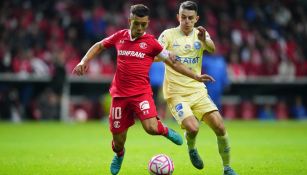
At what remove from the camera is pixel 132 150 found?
15570mm

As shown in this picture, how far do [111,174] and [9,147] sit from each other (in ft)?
19.5

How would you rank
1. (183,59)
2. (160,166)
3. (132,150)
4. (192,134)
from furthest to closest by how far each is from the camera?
(132,150) → (183,59) → (192,134) → (160,166)

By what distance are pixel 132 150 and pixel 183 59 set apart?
15.9ft

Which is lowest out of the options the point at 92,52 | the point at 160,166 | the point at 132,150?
the point at 132,150

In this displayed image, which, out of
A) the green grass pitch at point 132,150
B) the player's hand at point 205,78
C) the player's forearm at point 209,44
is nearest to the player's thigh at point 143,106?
the player's hand at point 205,78

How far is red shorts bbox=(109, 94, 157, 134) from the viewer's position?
1028 cm

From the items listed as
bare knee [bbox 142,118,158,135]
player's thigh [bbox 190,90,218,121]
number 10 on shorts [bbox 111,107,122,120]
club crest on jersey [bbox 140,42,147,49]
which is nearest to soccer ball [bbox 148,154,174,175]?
bare knee [bbox 142,118,158,135]

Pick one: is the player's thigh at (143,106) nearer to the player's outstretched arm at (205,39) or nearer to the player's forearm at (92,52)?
the player's forearm at (92,52)

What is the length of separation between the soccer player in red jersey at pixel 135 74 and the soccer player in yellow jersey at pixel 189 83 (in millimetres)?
622

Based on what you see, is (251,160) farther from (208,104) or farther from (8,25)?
(8,25)

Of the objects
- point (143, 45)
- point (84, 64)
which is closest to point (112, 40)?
point (143, 45)

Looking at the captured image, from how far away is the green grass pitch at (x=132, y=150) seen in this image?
11.4 metres

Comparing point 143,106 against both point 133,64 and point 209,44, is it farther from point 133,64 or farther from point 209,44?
point 209,44

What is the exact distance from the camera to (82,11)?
1167 inches
